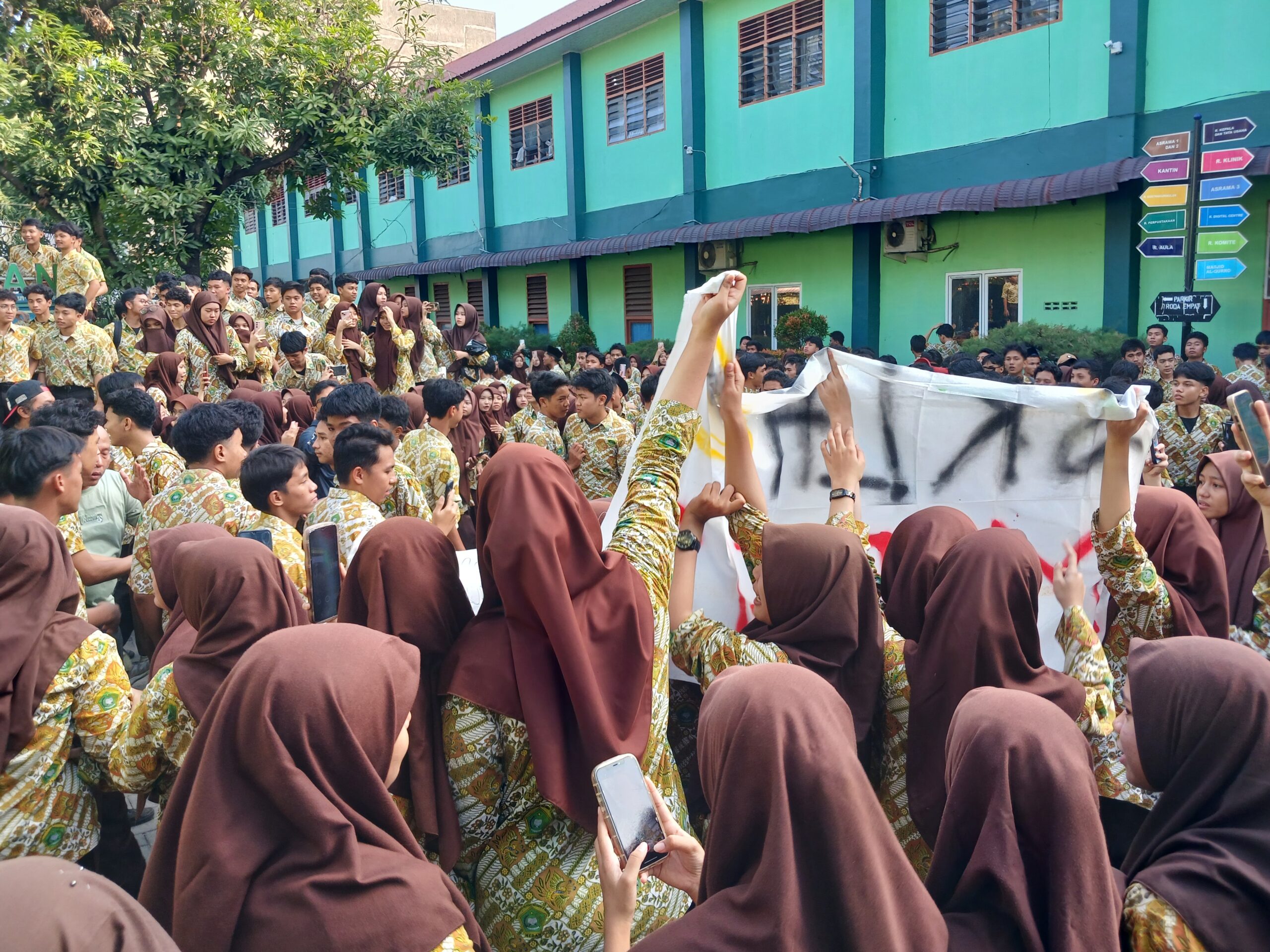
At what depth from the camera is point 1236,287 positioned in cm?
991

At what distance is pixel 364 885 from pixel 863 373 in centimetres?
260

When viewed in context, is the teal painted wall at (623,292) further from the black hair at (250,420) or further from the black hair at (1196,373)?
the black hair at (250,420)

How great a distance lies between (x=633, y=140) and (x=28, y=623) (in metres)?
15.7

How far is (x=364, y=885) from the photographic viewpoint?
154 centimetres

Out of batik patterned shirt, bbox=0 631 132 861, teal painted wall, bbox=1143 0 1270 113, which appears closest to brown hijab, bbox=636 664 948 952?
batik patterned shirt, bbox=0 631 132 861

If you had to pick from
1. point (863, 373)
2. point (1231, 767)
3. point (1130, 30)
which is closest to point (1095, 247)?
point (1130, 30)

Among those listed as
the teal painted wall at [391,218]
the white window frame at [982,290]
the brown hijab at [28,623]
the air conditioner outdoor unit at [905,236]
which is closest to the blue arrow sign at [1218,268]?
the white window frame at [982,290]

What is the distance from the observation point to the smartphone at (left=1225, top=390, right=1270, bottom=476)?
2.81m

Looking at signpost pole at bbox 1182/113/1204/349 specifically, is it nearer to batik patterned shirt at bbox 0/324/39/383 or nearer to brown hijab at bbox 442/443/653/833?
brown hijab at bbox 442/443/653/833

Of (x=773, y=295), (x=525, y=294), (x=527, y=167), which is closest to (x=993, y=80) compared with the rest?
(x=773, y=295)

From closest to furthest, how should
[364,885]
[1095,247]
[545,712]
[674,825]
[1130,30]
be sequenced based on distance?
[364,885] → [674,825] → [545,712] → [1130,30] → [1095,247]

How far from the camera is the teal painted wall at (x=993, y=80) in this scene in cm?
1058

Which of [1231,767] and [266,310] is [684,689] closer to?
[1231,767]

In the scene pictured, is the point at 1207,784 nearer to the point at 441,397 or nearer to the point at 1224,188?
the point at 441,397
